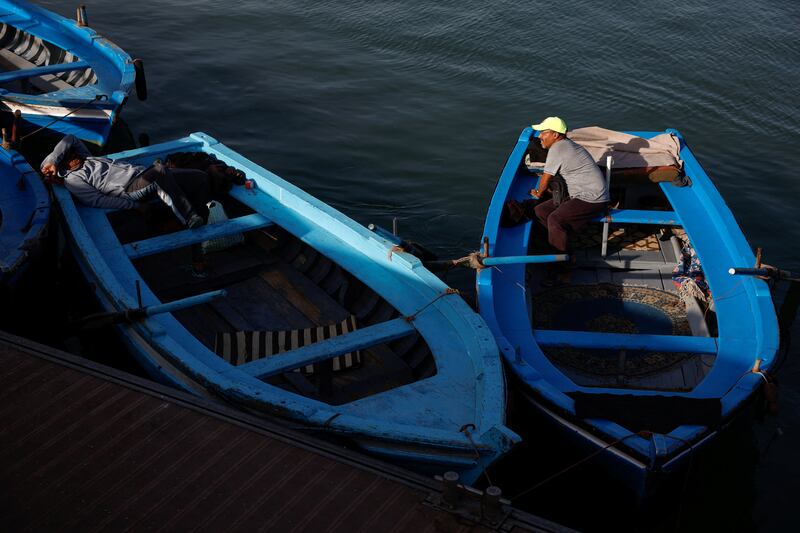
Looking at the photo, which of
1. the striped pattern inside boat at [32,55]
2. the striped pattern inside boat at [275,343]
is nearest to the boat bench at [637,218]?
the striped pattern inside boat at [275,343]

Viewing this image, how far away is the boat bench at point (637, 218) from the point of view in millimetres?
9711

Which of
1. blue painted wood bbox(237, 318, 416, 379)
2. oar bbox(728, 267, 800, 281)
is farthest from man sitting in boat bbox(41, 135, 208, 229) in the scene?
oar bbox(728, 267, 800, 281)

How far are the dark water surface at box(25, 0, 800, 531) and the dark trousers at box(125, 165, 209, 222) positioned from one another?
3.77m

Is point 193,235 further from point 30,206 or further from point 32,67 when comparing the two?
point 32,67

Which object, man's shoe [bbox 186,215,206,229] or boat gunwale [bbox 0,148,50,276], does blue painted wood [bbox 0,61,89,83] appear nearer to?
boat gunwale [bbox 0,148,50,276]

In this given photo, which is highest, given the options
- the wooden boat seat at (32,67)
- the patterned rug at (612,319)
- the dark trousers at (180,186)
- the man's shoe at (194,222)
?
the wooden boat seat at (32,67)

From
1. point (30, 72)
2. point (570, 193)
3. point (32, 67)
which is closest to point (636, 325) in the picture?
point (570, 193)

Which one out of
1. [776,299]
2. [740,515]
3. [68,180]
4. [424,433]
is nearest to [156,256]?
[68,180]

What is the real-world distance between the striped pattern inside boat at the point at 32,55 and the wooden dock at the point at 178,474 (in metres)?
9.62

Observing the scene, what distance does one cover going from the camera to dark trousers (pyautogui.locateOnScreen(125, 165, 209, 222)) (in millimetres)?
9180

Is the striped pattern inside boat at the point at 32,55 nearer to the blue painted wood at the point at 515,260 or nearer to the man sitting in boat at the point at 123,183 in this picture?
the man sitting in boat at the point at 123,183

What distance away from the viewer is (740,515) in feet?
26.4

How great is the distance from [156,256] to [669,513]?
242 inches

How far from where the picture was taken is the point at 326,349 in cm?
713
